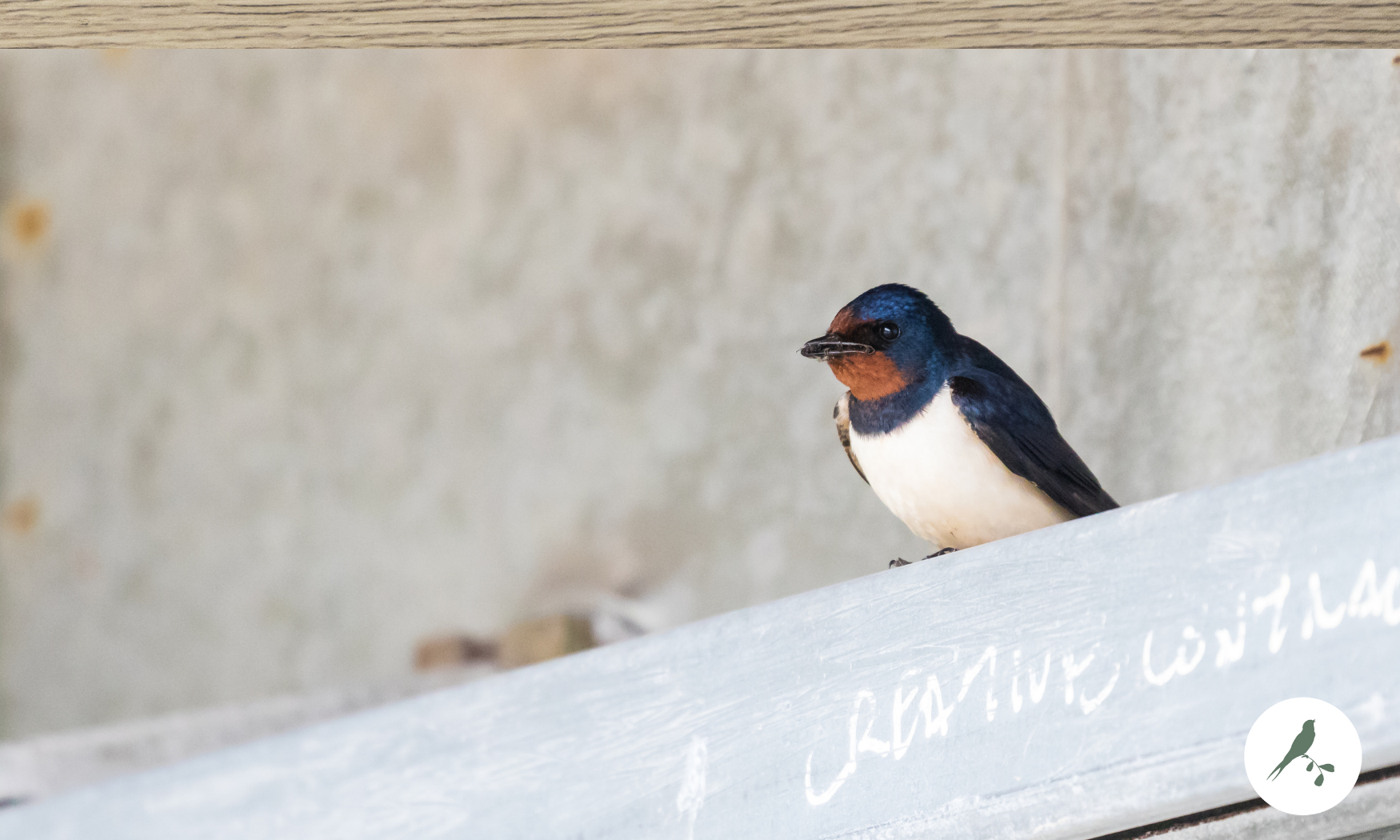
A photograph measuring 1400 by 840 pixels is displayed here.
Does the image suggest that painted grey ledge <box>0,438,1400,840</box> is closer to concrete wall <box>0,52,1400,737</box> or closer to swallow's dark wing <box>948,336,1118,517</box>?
swallow's dark wing <box>948,336,1118,517</box>

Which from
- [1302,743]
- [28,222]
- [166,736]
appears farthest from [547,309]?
[1302,743]

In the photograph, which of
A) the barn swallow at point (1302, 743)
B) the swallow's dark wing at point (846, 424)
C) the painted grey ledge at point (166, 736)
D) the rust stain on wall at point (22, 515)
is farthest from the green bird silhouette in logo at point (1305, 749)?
the rust stain on wall at point (22, 515)

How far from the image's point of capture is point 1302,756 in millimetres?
611

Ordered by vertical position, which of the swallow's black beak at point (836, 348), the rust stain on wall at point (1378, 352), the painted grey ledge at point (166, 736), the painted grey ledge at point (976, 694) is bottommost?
the painted grey ledge at point (976, 694)

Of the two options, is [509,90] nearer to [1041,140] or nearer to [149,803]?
[1041,140]

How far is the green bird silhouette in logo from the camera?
612 mm

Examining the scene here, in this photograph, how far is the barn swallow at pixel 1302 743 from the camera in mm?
612

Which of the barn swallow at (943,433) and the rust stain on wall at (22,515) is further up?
the rust stain on wall at (22,515)

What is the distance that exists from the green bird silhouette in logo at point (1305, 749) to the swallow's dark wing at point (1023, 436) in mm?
355

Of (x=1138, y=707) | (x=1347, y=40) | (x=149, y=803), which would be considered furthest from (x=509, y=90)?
(x=1138, y=707)

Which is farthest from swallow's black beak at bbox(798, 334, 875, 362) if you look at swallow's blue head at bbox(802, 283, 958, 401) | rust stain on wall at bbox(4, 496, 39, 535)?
rust stain on wall at bbox(4, 496, 39, 535)

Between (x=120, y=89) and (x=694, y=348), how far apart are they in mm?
1224

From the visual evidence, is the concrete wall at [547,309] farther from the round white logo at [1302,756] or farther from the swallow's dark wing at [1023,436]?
the round white logo at [1302,756]

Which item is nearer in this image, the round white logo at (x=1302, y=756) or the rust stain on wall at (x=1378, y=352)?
the round white logo at (x=1302, y=756)
